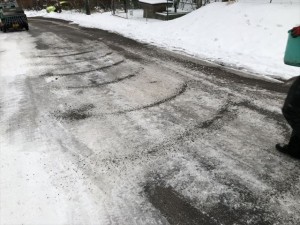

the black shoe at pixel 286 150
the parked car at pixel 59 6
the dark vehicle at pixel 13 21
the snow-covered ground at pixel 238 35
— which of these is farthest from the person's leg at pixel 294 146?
the parked car at pixel 59 6

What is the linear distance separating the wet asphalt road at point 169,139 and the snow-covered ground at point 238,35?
1.05 meters

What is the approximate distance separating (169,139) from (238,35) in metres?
7.03

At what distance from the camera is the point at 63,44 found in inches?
496

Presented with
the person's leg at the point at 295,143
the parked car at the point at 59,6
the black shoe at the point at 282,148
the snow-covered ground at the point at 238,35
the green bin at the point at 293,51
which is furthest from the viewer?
the parked car at the point at 59,6

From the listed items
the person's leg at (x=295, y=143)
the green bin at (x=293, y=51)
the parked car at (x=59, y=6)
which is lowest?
the parked car at (x=59, y=6)

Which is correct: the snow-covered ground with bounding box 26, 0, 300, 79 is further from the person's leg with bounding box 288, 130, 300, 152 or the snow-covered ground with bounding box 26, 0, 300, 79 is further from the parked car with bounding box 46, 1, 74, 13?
the parked car with bounding box 46, 1, 74, 13

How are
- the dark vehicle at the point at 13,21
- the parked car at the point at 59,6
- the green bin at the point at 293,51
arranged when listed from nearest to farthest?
the green bin at the point at 293,51 < the dark vehicle at the point at 13,21 < the parked car at the point at 59,6

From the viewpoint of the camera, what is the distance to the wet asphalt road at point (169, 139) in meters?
3.38

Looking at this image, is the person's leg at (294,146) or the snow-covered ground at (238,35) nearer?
the person's leg at (294,146)

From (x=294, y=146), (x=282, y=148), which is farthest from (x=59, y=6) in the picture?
(x=294, y=146)

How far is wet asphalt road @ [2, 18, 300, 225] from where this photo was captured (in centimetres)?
338

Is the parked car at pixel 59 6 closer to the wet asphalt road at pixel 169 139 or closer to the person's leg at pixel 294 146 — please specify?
the wet asphalt road at pixel 169 139

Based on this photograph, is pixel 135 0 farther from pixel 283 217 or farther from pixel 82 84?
pixel 283 217

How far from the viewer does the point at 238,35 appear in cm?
1060
